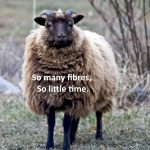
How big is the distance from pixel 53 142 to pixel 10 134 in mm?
1041

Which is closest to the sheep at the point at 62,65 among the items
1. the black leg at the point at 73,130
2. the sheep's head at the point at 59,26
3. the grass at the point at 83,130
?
the sheep's head at the point at 59,26

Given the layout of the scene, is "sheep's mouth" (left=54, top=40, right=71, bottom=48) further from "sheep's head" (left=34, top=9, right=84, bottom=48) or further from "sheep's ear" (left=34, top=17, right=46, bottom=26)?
"sheep's ear" (left=34, top=17, right=46, bottom=26)

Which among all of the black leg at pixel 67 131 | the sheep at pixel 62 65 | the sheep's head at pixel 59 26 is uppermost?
the sheep's head at pixel 59 26

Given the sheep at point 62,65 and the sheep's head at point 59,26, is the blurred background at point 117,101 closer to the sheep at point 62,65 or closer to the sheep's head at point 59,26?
the sheep at point 62,65

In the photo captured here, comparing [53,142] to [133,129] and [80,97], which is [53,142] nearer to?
[80,97]

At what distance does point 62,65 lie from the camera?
26.4ft

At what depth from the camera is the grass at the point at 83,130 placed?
8570 millimetres

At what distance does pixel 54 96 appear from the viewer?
8023 millimetres

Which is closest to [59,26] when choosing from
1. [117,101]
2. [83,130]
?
[83,130]

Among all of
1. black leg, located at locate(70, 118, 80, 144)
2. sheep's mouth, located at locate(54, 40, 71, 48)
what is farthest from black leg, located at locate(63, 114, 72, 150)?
sheep's mouth, located at locate(54, 40, 71, 48)

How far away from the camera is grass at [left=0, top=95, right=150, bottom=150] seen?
857 cm

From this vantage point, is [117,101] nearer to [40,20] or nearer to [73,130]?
[73,130]

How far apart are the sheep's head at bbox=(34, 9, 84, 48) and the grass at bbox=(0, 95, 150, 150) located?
4.54ft

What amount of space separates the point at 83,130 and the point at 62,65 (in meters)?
1.82
